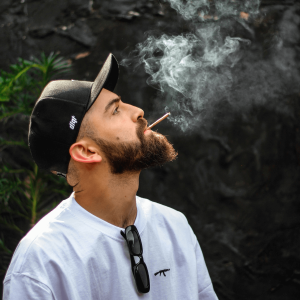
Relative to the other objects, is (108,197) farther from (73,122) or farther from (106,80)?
(106,80)

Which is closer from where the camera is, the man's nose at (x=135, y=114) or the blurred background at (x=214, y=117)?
the man's nose at (x=135, y=114)

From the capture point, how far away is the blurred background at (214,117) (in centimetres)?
228

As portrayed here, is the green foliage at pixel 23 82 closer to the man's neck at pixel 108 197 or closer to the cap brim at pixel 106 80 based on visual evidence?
the cap brim at pixel 106 80

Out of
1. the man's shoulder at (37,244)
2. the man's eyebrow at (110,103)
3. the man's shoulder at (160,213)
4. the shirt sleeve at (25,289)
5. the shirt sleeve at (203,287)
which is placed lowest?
the shirt sleeve at (203,287)

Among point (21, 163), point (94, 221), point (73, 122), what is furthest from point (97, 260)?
Answer: point (21, 163)

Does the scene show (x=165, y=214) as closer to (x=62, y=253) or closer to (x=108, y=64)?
(x=62, y=253)

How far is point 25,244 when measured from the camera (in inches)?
39.7

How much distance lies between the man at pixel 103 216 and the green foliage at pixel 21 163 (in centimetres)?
104

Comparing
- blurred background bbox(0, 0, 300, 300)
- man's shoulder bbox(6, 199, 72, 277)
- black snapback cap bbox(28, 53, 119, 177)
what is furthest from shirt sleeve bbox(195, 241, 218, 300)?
blurred background bbox(0, 0, 300, 300)

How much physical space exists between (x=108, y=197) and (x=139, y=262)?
11.3 inches

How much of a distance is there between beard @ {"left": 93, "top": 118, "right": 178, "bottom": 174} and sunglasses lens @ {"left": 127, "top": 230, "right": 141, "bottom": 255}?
Answer: 10.2 inches

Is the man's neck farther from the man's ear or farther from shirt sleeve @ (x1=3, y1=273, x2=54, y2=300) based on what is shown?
shirt sleeve @ (x1=3, y1=273, x2=54, y2=300)

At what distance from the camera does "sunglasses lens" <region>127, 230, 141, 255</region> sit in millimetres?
1105

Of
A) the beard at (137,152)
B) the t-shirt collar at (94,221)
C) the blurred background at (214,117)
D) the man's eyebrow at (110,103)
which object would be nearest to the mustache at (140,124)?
the beard at (137,152)
